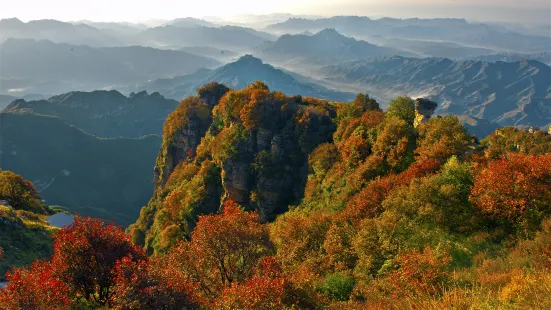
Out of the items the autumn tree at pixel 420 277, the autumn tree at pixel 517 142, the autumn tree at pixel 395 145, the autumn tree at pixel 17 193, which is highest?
the autumn tree at pixel 517 142

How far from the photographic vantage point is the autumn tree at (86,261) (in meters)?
16.5

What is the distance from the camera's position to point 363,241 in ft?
72.8

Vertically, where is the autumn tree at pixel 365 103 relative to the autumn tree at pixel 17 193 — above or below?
above

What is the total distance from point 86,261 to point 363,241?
1671cm

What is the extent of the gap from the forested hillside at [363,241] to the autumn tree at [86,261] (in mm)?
58

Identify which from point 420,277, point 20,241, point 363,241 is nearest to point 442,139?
point 363,241

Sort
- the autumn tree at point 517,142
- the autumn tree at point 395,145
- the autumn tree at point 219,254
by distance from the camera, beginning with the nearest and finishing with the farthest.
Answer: the autumn tree at point 219,254, the autumn tree at point 517,142, the autumn tree at point 395,145

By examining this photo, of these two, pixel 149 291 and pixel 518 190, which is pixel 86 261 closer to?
pixel 149 291

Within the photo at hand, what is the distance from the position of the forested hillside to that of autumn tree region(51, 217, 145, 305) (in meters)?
0.06

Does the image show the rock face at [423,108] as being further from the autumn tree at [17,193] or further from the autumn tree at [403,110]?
the autumn tree at [17,193]

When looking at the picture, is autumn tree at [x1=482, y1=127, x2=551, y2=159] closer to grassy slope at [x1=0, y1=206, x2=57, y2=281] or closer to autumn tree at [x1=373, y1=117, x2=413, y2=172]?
autumn tree at [x1=373, y1=117, x2=413, y2=172]

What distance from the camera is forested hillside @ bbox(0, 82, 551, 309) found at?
13.4m

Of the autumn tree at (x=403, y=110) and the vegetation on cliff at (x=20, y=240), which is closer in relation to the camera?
the vegetation on cliff at (x=20, y=240)

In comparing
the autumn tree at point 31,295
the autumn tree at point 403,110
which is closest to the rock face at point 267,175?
the autumn tree at point 403,110
